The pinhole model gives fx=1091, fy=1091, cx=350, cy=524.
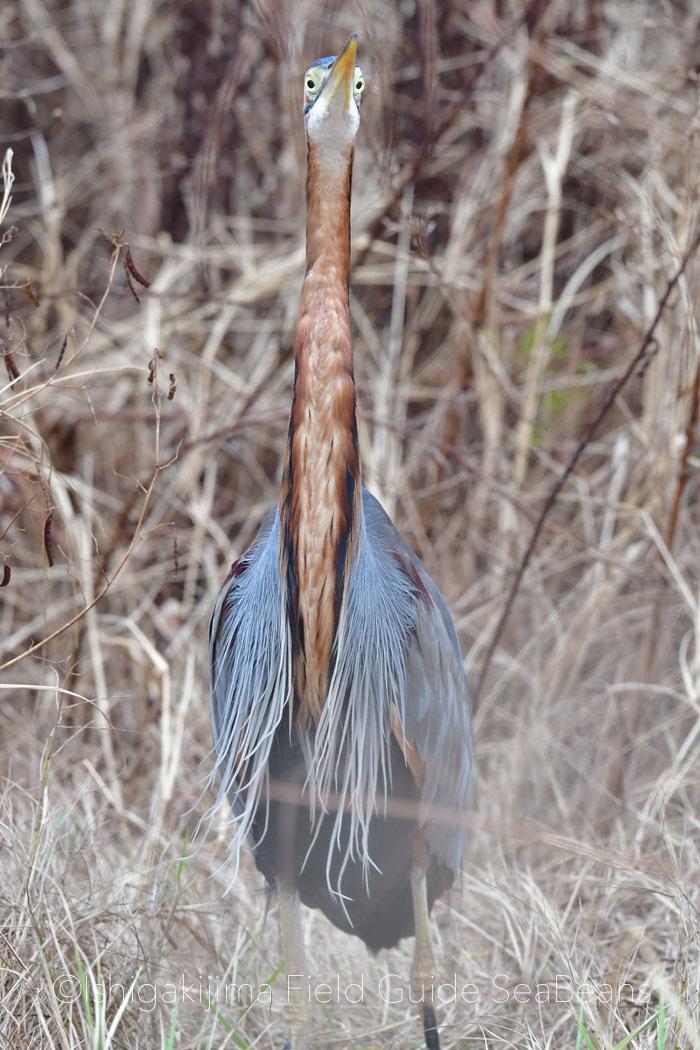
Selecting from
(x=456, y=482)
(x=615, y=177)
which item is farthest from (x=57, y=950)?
(x=615, y=177)

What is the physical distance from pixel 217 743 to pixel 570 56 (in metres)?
3.07

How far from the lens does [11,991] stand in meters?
1.87

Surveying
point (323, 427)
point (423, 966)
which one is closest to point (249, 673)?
point (323, 427)

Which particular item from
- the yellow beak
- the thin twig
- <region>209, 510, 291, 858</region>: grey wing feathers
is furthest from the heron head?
the thin twig

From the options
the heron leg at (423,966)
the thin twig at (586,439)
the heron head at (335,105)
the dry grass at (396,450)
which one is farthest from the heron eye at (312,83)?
the heron leg at (423,966)

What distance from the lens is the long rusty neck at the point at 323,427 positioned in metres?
1.92

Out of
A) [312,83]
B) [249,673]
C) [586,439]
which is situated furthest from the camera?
[586,439]

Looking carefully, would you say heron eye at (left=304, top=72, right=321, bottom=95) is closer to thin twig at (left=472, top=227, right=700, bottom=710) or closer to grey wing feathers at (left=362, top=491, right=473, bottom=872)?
grey wing feathers at (left=362, top=491, right=473, bottom=872)

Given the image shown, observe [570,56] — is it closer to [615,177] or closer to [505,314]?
[615,177]

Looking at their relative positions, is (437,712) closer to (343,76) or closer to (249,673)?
(249,673)

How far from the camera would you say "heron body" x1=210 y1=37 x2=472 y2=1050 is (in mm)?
1943

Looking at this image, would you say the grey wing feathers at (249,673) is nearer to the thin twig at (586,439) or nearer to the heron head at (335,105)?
the heron head at (335,105)

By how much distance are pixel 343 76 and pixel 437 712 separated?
1248 mm

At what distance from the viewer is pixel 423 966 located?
7.39 ft
